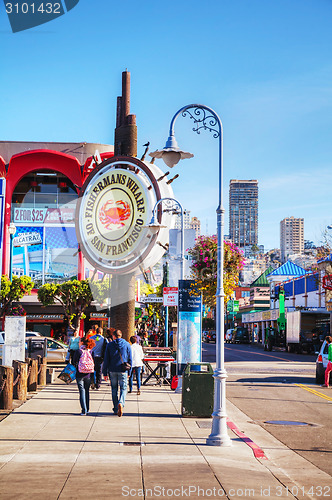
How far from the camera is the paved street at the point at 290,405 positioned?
1222 centimetres

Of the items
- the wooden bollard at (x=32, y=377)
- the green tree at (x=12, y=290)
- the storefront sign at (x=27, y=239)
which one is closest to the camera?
the wooden bollard at (x=32, y=377)

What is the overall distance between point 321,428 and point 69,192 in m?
51.0

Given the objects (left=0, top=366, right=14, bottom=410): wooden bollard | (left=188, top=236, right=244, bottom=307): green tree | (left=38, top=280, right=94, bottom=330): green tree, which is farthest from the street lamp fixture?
(left=38, top=280, right=94, bottom=330): green tree

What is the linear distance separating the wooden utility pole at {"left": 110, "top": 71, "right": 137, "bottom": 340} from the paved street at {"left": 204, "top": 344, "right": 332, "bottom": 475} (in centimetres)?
461

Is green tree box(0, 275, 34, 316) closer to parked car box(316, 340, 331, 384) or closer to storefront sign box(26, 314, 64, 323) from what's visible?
storefront sign box(26, 314, 64, 323)

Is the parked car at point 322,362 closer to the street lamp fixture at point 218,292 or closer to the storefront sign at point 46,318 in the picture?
the street lamp fixture at point 218,292

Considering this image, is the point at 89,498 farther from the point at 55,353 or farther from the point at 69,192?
the point at 69,192

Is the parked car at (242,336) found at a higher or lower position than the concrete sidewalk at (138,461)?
lower

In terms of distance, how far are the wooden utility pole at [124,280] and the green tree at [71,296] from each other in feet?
83.8

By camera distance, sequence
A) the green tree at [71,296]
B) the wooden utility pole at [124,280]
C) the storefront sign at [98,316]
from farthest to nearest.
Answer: the storefront sign at [98,316]
the green tree at [71,296]
the wooden utility pole at [124,280]

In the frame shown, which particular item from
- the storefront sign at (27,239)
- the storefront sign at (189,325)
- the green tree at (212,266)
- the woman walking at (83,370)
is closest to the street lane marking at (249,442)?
the woman walking at (83,370)

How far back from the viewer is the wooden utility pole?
81.0ft

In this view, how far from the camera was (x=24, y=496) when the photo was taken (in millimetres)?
7469

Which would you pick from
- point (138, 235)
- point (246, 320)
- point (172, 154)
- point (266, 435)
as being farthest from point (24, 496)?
point (246, 320)
